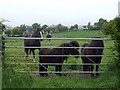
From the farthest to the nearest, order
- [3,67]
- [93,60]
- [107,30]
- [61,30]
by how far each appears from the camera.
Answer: [61,30]
[93,60]
[107,30]
[3,67]

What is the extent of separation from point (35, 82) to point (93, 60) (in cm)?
261

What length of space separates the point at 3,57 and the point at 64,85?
2.31 meters

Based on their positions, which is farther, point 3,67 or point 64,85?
point 3,67

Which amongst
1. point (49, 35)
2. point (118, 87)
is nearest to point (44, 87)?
point (118, 87)

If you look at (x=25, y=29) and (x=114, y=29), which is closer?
(x=114, y=29)

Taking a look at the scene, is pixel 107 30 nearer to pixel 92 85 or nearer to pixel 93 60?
pixel 93 60

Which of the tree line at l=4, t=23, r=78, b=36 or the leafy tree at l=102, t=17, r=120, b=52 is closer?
the leafy tree at l=102, t=17, r=120, b=52

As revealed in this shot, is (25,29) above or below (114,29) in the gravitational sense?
above

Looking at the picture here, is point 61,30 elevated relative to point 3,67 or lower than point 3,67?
elevated

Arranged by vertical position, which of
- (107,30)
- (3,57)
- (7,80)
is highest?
(107,30)

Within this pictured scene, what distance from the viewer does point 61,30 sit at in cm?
1527

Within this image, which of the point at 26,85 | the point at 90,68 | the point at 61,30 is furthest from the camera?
the point at 61,30

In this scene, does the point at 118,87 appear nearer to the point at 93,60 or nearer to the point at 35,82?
the point at 93,60

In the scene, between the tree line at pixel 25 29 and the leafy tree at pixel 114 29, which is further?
the tree line at pixel 25 29
